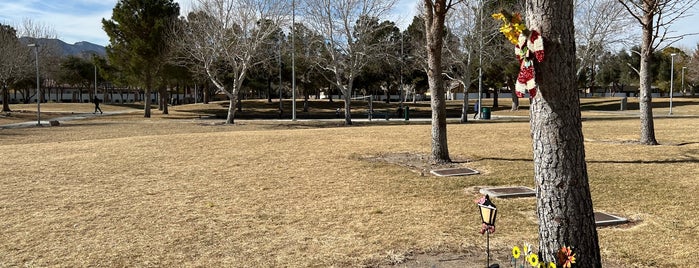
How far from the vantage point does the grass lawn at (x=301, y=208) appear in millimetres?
4816

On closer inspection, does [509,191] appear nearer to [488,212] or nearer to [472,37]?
[488,212]

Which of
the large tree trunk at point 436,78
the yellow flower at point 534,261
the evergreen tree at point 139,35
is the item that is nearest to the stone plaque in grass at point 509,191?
the large tree trunk at point 436,78

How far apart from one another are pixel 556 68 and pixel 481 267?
1.88 m

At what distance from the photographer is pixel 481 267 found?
170 inches

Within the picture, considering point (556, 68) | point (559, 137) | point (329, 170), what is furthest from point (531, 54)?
point (329, 170)

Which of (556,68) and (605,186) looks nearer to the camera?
(556,68)

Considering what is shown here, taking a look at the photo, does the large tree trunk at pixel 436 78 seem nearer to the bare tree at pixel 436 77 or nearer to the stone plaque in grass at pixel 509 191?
the bare tree at pixel 436 77

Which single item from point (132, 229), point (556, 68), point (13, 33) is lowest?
point (132, 229)

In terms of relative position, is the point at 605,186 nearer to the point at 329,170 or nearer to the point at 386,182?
the point at 386,182

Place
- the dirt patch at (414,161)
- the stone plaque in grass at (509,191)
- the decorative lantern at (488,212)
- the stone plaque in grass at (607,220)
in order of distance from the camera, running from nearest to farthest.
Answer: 1. the decorative lantern at (488,212)
2. the stone plaque in grass at (607,220)
3. the stone plaque in grass at (509,191)
4. the dirt patch at (414,161)

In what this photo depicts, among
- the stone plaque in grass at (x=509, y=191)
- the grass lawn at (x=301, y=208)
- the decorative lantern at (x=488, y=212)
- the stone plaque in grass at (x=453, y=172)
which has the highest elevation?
the decorative lantern at (x=488, y=212)

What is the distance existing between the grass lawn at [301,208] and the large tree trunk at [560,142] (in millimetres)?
1037

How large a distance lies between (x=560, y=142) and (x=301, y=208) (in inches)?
160

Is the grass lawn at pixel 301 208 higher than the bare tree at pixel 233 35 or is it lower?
lower
